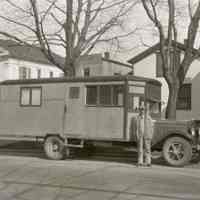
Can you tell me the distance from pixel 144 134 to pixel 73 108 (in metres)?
2.84

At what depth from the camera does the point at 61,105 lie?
14.6 meters

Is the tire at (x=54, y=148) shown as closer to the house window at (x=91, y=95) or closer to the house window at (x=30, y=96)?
the house window at (x=30, y=96)

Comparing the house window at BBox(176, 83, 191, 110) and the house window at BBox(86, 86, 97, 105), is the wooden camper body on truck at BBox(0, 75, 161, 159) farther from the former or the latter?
the house window at BBox(176, 83, 191, 110)

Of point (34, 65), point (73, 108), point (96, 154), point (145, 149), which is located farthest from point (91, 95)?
point (34, 65)

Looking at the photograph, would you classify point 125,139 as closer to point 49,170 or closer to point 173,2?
point 49,170

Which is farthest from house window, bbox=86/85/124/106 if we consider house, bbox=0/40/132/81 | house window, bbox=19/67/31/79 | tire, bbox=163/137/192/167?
house window, bbox=19/67/31/79

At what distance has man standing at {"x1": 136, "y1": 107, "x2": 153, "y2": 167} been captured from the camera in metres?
12.7

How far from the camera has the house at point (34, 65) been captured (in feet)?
135

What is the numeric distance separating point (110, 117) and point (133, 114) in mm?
724

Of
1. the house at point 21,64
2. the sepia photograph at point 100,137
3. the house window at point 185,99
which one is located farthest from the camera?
the house at point 21,64

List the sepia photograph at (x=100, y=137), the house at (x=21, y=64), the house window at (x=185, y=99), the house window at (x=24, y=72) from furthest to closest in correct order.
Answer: the house window at (x=24, y=72) < the house at (x=21, y=64) < the house window at (x=185, y=99) < the sepia photograph at (x=100, y=137)

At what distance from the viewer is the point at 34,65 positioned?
44.9 m

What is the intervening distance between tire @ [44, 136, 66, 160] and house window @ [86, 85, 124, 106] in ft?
5.53

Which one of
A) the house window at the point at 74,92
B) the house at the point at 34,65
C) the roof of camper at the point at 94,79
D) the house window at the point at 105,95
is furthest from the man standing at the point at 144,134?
the house at the point at 34,65
